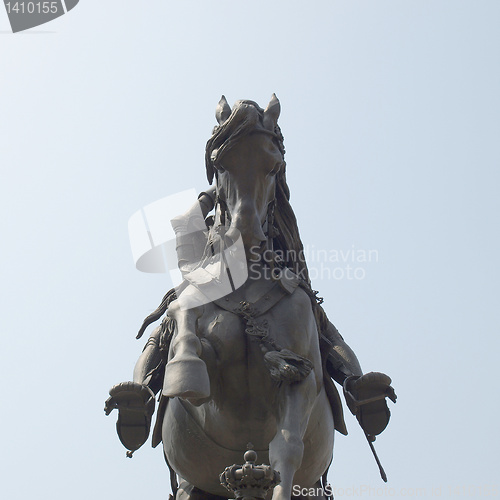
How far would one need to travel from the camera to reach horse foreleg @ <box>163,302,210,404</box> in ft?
18.5

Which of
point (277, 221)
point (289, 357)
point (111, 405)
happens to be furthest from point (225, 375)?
point (277, 221)

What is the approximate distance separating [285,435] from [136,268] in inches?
100.0

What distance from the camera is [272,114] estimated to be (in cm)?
684

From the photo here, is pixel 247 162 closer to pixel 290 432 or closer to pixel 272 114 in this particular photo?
pixel 272 114

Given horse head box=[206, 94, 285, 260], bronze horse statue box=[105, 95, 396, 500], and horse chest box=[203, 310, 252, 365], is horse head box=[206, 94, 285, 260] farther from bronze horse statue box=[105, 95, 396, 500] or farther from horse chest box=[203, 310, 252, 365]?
horse chest box=[203, 310, 252, 365]

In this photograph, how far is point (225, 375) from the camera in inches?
261

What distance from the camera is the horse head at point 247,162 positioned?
6621 millimetres

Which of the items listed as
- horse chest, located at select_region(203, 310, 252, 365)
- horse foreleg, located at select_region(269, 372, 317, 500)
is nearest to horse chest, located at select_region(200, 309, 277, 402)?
horse chest, located at select_region(203, 310, 252, 365)

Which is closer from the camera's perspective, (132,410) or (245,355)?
(245,355)

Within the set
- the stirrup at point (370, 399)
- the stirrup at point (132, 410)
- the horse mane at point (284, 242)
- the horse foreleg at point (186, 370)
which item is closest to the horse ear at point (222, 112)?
the horse mane at point (284, 242)

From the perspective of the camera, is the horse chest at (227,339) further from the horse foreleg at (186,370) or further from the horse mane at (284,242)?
the horse mane at (284,242)

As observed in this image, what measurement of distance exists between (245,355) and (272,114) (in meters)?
1.88

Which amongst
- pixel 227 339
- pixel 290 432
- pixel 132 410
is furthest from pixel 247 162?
pixel 132 410

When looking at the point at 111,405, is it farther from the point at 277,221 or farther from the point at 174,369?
the point at 277,221
